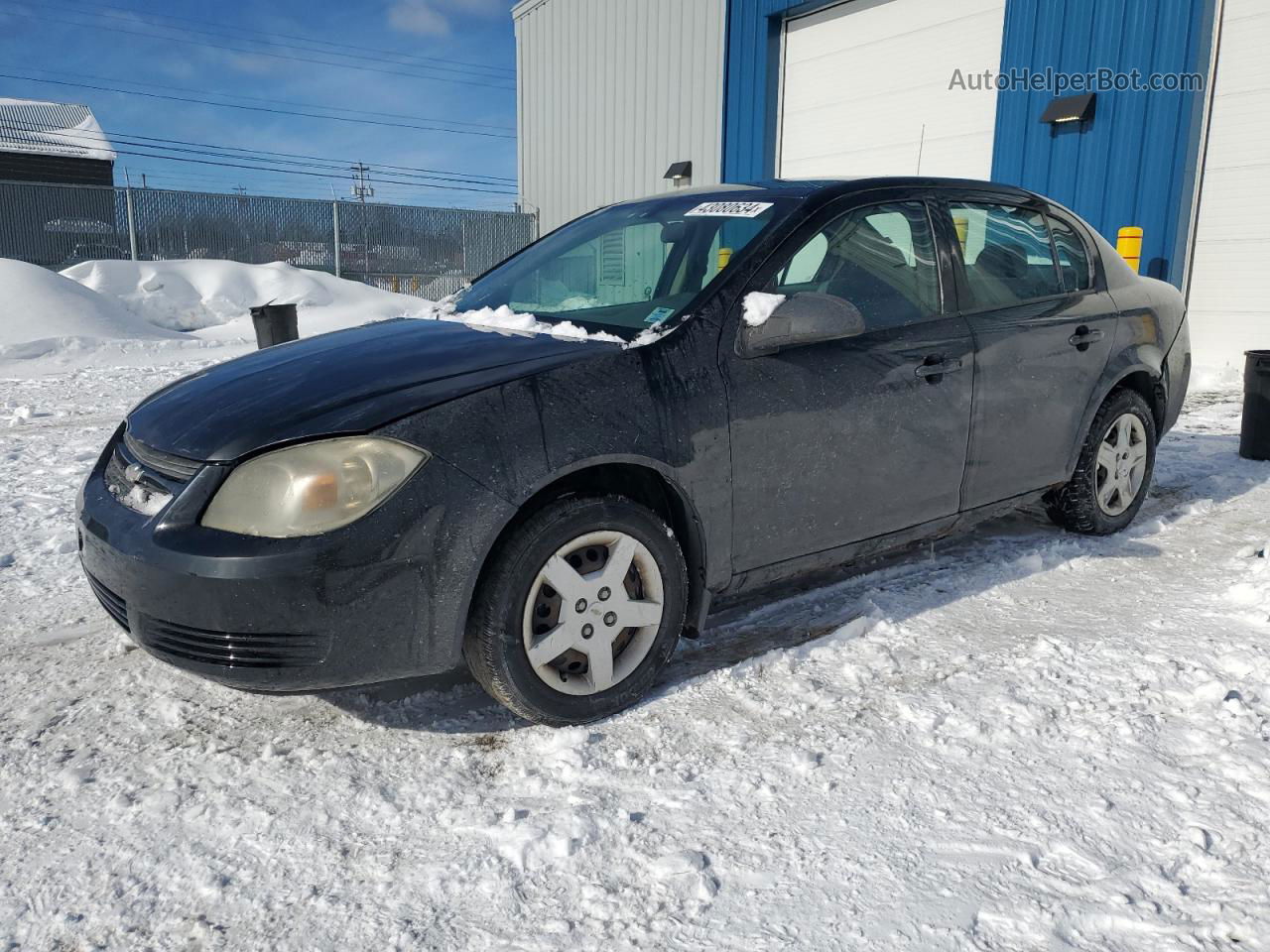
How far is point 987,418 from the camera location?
3.70m

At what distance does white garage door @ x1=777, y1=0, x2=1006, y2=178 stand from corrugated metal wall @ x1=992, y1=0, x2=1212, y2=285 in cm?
39

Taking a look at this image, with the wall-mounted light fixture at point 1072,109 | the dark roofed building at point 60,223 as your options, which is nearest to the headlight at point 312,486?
the wall-mounted light fixture at point 1072,109

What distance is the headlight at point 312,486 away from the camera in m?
2.37

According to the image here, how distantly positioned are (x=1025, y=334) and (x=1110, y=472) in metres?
1.03

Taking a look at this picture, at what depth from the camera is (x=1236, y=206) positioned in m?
9.44

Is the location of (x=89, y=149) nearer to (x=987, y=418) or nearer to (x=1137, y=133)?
(x=1137, y=133)

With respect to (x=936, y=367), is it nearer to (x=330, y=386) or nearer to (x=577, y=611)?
(x=577, y=611)

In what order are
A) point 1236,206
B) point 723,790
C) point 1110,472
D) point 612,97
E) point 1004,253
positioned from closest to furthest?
1. point 723,790
2. point 1004,253
3. point 1110,472
4. point 1236,206
5. point 612,97

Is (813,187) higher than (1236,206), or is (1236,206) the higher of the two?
(1236,206)

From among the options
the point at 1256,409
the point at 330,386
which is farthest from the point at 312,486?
the point at 1256,409

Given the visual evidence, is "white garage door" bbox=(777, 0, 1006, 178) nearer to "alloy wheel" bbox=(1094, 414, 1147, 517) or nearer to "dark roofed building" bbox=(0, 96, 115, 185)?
"alloy wheel" bbox=(1094, 414, 1147, 517)

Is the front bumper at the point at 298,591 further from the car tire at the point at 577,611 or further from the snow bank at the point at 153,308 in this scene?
the snow bank at the point at 153,308

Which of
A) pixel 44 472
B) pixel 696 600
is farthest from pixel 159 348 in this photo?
pixel 696 600

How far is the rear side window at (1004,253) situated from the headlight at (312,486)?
239 cm
